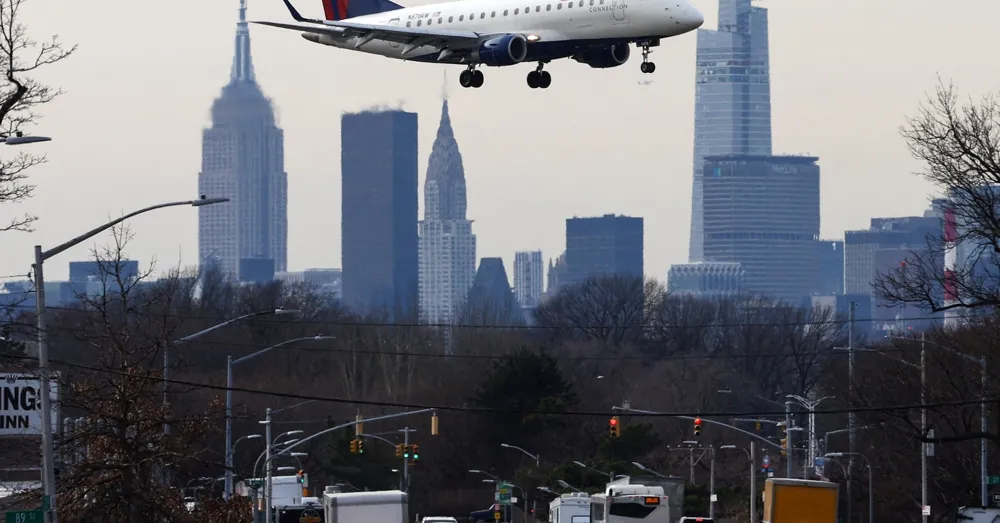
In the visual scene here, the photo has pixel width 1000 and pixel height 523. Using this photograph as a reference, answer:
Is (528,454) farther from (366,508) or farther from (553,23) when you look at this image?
(366,508)

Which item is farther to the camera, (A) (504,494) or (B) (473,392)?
(B) (473,392)

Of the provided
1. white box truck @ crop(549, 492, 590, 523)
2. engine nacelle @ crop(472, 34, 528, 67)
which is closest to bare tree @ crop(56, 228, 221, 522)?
white box truck @ crop(549, 492, 590, 523)

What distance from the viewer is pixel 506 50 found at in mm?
56094

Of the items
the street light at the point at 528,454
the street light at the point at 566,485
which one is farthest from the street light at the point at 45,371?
the street light at the point at 528,454

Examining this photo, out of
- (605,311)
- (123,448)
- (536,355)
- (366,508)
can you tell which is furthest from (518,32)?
(605,311)

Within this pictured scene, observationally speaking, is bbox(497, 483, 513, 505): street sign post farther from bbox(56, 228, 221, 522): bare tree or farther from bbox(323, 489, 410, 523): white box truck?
bbox(56, 228, 221, 522): bare tree

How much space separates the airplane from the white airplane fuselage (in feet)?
0.08

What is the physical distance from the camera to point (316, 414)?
102 meters

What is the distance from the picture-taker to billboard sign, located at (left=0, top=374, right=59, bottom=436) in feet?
113

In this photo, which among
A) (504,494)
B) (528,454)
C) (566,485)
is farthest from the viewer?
(528,454)

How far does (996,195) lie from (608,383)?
3061 inches

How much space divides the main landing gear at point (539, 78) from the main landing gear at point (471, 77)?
5.42ft

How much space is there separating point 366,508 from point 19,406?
10.0 m

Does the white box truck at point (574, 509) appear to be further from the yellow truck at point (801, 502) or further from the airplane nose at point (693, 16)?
the airplane nose at point (693, 16)
